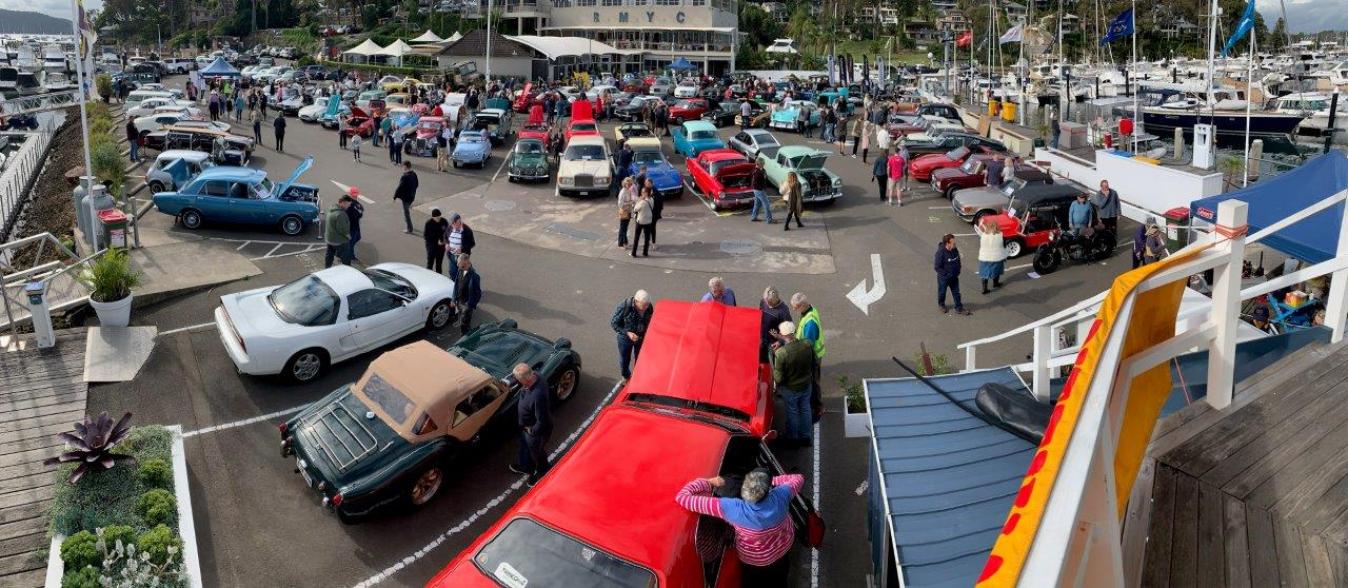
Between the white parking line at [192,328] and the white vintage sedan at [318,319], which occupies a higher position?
the white vintage sedan at [318,319]

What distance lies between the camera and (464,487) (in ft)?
31.4

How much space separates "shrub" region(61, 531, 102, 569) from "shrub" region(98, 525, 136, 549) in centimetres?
8

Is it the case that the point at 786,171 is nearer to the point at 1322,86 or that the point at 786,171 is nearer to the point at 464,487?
the point at 464,487

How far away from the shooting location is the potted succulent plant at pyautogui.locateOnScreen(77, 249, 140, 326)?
12.7 metres

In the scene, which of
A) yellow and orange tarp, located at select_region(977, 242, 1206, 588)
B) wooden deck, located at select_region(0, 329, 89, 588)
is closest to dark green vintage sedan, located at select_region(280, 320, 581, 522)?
wooden deck, located at select_region(0, 329, 89, 588)

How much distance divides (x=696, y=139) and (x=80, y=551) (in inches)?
936

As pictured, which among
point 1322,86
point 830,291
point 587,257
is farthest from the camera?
point 1322,86

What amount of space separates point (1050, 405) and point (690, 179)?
20730 mm

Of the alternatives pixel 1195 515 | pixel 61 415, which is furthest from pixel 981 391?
pixel 61 415

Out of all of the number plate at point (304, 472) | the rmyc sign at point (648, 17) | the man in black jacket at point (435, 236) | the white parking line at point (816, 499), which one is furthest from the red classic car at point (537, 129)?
the rmyc sign at point (648, 17)

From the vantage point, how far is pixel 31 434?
973 cm

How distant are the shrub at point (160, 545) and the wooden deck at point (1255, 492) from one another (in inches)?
→ 302

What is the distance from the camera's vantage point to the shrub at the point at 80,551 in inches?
283

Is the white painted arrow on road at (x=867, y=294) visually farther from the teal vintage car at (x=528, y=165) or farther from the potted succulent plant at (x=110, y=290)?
the potted succulent plant at (x=110, y=290)
